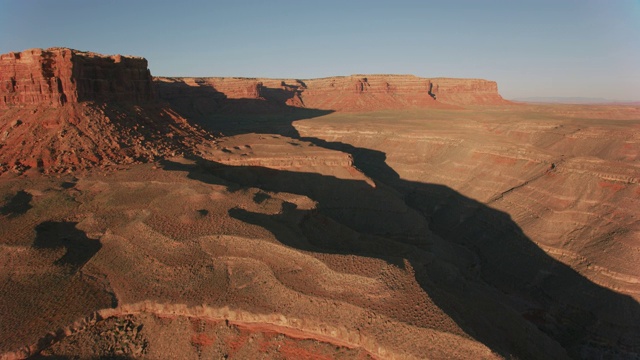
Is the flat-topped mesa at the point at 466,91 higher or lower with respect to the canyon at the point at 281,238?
higher

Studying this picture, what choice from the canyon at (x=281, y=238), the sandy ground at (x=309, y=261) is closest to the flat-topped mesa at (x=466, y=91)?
the canyon at (x=281, y=238)

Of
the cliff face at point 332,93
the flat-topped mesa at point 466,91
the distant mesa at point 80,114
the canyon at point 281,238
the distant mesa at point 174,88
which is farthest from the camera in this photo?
the flat-topped mesa at point 466,91

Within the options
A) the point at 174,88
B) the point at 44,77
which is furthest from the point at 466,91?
the point at 44,77

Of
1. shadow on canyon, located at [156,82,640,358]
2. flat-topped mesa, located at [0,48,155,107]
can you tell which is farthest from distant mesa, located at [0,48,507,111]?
shadow on canyon, located at [156,82,640,358]

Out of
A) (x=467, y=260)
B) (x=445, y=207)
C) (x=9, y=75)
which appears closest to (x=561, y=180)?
(x=445, y=207)

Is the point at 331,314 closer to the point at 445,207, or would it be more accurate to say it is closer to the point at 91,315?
the point at 91,315

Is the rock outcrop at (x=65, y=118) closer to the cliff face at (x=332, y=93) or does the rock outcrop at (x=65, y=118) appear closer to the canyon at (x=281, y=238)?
the canyon at (x=281, y=238)

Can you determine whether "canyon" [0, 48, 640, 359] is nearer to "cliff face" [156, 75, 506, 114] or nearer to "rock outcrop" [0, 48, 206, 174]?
"rock outcrop" [0, 48, 206, 174]
